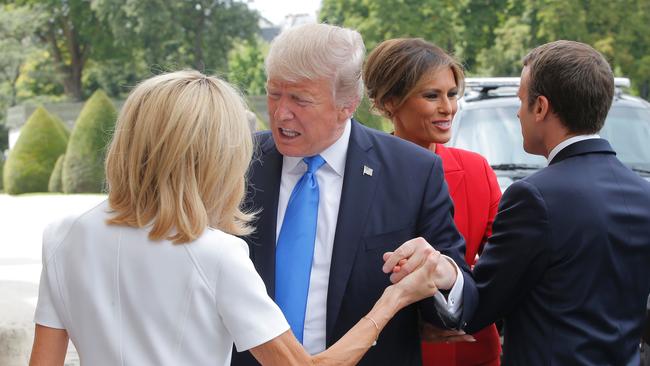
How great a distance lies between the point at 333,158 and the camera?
3287 mm

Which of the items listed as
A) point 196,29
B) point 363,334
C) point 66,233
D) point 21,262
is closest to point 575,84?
point 363,334

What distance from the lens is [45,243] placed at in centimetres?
255

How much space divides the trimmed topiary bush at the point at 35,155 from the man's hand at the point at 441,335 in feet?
105

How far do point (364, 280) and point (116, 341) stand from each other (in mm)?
929

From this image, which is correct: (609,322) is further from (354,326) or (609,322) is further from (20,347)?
(20,347)

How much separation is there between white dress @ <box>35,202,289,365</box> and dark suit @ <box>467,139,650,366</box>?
0.88 metres

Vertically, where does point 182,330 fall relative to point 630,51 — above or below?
above

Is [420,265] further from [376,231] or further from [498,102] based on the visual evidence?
[498,102]

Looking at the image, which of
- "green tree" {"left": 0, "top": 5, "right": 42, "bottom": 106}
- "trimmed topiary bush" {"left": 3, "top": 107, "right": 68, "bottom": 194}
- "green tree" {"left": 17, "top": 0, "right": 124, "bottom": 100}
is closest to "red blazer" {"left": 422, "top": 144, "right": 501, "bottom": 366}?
"trimmed topiary bush" {"left": 3, "top": 107, "right": 68, "bottom": 194}

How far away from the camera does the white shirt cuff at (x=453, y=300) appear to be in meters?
3.05

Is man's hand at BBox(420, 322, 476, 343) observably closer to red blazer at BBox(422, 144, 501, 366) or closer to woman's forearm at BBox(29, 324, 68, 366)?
red blazer at BBox(422, 144, 501, 366)

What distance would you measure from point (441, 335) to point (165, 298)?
3.51 ft

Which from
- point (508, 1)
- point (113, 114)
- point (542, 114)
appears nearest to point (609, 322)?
point (542, 114)

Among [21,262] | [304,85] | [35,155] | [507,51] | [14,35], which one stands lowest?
[14,35]
